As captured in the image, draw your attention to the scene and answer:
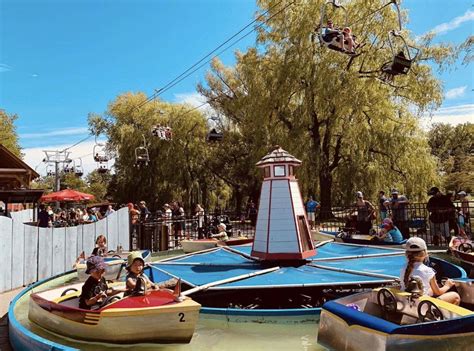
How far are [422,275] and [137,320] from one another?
133 inches

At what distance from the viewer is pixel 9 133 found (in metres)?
50.0

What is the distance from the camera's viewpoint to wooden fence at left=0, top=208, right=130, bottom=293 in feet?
28.6

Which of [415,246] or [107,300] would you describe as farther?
[107,300]

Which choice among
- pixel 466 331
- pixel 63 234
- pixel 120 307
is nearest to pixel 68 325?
pixel 120 307

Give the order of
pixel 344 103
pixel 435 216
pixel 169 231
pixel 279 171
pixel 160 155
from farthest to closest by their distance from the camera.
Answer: pixel 160 155 < pixel 344 103 < pixel 169 231 < pixel 435 216 < pixel 279 171

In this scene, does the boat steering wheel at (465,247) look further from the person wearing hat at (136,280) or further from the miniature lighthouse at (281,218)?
the person wearing hat at (136,280)

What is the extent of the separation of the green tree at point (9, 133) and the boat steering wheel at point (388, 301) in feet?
164

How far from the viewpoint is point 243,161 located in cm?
3319

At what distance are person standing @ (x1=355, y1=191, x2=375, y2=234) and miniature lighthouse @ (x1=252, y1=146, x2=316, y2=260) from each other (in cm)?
586

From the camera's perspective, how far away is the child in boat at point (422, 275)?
473 cm

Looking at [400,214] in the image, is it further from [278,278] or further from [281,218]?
[278,278]

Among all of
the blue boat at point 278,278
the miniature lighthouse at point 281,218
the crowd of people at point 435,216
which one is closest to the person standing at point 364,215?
the crowd of people at point 435,216

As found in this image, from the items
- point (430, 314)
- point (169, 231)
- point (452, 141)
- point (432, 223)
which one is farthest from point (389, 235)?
point (452, 141)

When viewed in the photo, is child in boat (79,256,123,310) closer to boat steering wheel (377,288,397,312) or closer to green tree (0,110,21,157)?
boat steering wheel (377,288,397,312)
